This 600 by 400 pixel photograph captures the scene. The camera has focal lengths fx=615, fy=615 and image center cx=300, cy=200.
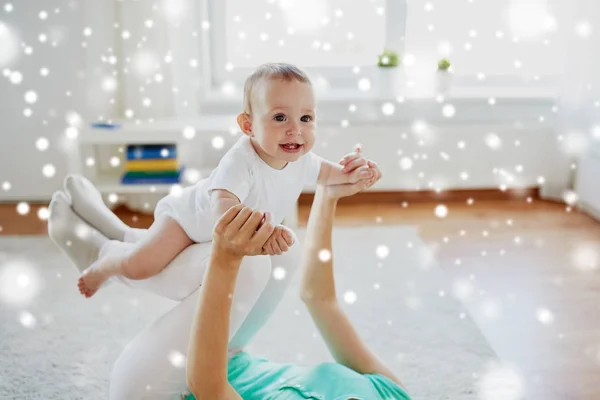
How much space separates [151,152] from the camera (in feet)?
8.96

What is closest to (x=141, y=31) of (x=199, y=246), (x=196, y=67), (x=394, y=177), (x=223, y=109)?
(x=196, y=67)

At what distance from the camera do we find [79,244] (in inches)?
54.7

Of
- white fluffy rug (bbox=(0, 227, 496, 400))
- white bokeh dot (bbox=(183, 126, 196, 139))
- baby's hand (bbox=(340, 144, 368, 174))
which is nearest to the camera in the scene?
baby's hand (bbox=(340, 144, 368, 174))

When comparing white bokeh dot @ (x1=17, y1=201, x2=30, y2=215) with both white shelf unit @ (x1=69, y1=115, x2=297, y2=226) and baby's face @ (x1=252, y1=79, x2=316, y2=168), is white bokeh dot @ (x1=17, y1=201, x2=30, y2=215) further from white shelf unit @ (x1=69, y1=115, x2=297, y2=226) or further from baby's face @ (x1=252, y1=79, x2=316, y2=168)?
baby's face @ (x1=252, y1=79, x2=316, y2=168)

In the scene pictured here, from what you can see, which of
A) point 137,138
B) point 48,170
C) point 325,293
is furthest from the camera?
point 48,170

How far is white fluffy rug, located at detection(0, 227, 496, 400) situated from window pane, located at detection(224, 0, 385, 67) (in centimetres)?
126

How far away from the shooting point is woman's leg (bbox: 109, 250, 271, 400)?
950 millimetres

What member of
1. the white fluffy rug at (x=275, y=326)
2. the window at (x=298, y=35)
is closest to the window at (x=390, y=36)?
the window at (x=298, y=35)

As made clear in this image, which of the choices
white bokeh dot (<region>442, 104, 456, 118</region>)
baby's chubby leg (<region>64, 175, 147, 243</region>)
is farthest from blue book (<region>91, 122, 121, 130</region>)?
white bokeh dot (<region>442, 104, 456, 118</region>)

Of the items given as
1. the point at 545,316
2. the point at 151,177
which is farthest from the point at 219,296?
the point at 151,177

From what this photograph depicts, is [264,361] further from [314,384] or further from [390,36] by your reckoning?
[390,36]

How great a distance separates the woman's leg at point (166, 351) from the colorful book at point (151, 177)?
5.80 feet

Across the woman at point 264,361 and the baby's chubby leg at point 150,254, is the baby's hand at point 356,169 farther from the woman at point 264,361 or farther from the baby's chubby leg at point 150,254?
the baby's chubby leg at point 150,254

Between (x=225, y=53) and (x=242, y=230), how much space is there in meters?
2.58
